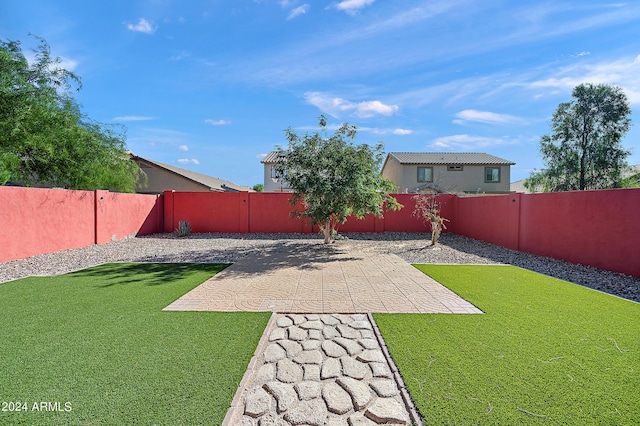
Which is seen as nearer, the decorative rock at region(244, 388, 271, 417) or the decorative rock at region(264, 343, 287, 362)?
the decorative rock at region(244, 388, 271, 417)

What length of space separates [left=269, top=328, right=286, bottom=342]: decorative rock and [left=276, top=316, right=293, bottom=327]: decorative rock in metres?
0.15

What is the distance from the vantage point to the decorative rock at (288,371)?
2896 millimetres

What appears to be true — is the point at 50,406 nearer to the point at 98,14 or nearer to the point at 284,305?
the point at 284,305

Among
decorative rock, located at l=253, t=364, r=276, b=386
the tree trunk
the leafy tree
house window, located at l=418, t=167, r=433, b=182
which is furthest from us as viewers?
house window, located at l=418, t=167, r=433, b=182

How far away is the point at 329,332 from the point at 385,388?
4.14 feet

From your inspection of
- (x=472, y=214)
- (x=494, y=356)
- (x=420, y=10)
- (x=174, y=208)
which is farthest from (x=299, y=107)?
(x=494, y=356)

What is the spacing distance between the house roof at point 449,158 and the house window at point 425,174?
2.00 ft

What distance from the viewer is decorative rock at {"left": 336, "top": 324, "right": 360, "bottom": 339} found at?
3.79 metres

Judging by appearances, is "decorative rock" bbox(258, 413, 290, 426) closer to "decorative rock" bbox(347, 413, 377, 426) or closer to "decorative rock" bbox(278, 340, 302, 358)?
"decorative rock" bbox(347, 413, 377, 426)

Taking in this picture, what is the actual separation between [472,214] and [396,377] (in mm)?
12697

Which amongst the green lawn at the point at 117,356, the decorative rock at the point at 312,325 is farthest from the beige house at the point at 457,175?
the green lawn at the point at 117,356

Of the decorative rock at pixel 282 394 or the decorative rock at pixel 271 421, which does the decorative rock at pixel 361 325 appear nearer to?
the decorative rock at pixel 282 394

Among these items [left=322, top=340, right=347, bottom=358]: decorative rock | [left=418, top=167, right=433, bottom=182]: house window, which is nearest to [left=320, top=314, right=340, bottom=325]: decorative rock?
[left=322, top=340, right=347, bottom=358]: decorative rock

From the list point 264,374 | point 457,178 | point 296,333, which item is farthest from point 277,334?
point 457,178
